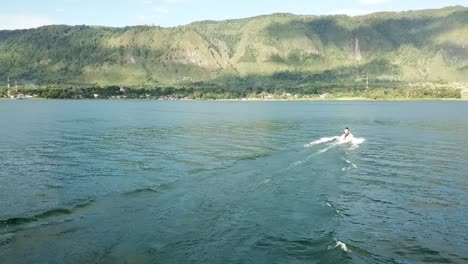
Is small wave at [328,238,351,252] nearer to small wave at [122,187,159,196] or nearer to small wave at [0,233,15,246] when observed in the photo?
small wave at [122,187,159,196]

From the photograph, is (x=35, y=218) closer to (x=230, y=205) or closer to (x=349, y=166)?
(x=230, y=205)

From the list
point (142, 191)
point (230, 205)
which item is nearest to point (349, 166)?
point (230, 205)

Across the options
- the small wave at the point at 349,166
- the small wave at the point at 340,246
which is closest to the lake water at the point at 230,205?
the small wave at the point at 340,246

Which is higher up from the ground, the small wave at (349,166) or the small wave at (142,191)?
the small wave at (142,191)

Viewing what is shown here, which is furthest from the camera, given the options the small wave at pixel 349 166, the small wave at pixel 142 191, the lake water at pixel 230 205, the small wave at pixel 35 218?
the small wave at pixel 349 166

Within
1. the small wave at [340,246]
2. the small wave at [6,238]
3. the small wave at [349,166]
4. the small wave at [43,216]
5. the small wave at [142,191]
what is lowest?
the small wave at [349,166]

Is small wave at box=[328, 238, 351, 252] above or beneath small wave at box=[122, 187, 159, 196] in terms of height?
beneath

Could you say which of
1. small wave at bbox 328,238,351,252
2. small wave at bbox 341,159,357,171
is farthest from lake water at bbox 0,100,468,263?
small wave at bbox 341,159,357,171

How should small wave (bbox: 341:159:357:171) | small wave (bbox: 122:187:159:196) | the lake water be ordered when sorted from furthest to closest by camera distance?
small wave (bbox: 341:159:357:171)
small wave (bbox: 122:187:159:196)
the lake water

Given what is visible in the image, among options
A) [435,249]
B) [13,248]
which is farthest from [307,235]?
[13,248]

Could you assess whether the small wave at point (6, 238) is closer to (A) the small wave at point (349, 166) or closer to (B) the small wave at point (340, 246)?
(B) the small wave at point (340, 246)

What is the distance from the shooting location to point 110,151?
7188cm

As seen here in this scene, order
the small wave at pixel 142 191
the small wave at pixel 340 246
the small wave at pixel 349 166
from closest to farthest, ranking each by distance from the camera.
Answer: the small wave at pixel 340 246 < the small wave at pixel 142 191 < the small wave at pixel 349 166

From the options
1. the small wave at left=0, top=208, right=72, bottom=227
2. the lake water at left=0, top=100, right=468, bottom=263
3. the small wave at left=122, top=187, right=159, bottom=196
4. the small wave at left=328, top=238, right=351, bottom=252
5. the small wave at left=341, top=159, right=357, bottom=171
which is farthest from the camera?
the small wave at left=341, top=159, right=357, bottom=171
